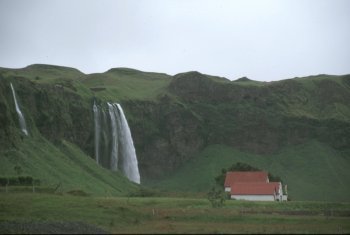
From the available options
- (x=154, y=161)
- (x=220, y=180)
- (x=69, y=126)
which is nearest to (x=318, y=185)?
(x=220, y=180)

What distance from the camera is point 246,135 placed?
16550 cm

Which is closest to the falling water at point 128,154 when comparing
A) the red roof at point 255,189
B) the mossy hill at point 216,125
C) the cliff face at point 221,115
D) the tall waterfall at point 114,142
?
the tall waterfall at point 114,142

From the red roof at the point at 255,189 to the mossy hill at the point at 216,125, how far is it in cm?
2740

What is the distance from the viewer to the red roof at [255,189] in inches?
3819

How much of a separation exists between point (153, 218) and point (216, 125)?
116308mm

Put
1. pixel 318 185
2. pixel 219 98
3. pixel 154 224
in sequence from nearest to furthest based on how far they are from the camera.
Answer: pixel 154 224 → pixel 318 185 → pixel 219 98

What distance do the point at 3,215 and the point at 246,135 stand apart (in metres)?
122

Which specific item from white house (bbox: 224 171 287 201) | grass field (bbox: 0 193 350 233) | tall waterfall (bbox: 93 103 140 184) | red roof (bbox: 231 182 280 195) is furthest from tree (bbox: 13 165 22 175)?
tall waterfall (bbox: 93 103 140 184)

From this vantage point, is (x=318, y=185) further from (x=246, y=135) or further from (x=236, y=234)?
(x=236, y=234)

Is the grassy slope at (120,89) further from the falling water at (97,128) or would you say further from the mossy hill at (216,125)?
the falling water at (97,128)

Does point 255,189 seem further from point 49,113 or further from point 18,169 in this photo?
point 49,113

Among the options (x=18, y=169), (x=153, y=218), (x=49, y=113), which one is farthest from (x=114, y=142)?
(x=153, y=218)

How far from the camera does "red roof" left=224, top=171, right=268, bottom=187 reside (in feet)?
371

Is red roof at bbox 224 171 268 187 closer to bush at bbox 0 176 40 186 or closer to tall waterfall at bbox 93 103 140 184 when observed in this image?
tall waterfall at bbox 93 103 140 184
